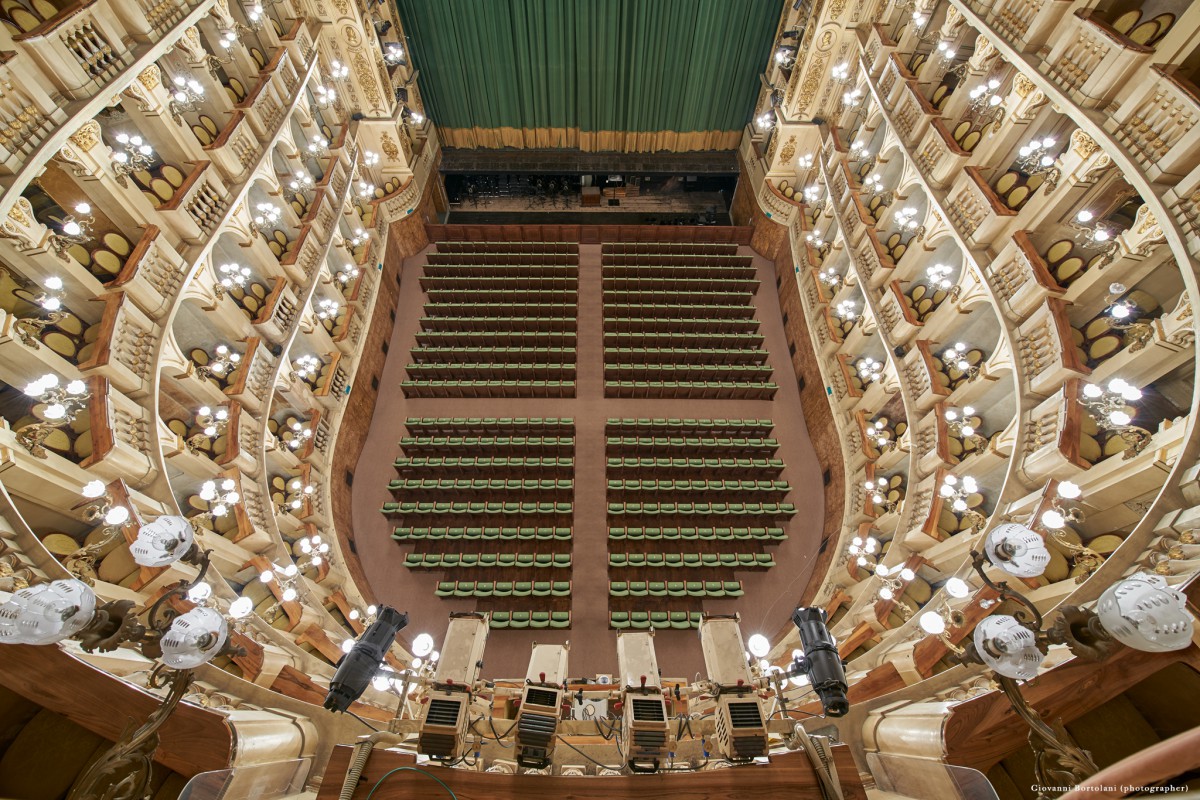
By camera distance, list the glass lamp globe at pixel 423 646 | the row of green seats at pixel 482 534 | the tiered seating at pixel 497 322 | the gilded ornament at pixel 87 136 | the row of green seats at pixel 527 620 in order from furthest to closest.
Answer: the tiered seating at pixel 497 322, the row of green seats at pixel 482 534, the row of green seats at pixel 527 620, the gilded ornament at pixel 87 136, the glass lamp globe at pixel 423 646

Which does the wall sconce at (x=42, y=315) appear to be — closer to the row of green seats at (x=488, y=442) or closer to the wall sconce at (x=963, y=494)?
the row of green seats at (x=488, y=442)

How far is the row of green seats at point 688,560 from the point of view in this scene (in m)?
10.4

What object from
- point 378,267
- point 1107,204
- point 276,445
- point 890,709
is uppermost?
point 378,267

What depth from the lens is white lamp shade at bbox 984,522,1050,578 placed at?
3559 mm

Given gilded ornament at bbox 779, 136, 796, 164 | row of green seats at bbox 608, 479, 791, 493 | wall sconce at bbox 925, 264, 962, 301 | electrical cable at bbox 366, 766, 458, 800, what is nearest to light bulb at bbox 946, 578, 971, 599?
row of green seats at bbox 608, 479, 791, 493

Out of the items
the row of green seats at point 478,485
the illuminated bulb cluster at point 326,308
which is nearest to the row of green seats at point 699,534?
the row of green seats at point 478,485

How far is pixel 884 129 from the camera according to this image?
12336 millimetres

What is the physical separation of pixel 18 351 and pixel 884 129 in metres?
18.0

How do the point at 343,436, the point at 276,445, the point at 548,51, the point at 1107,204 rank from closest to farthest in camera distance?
Result: the point at 1107,204, the point at 276,445, the point at 343,436, the point at 548,51

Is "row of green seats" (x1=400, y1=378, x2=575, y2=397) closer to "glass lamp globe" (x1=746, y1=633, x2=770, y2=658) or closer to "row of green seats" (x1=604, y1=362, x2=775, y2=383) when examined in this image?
"row of green seats" (x1=604, y1=362, x2=775, y2=383)

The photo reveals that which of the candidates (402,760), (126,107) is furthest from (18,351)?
(402,760)

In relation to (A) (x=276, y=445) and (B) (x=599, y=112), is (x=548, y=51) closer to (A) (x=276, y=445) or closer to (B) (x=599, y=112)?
(B) (x=599, y=112)

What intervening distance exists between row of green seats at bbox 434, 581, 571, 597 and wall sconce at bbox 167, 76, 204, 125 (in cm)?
1064

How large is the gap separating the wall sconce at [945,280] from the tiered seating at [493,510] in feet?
29.8
